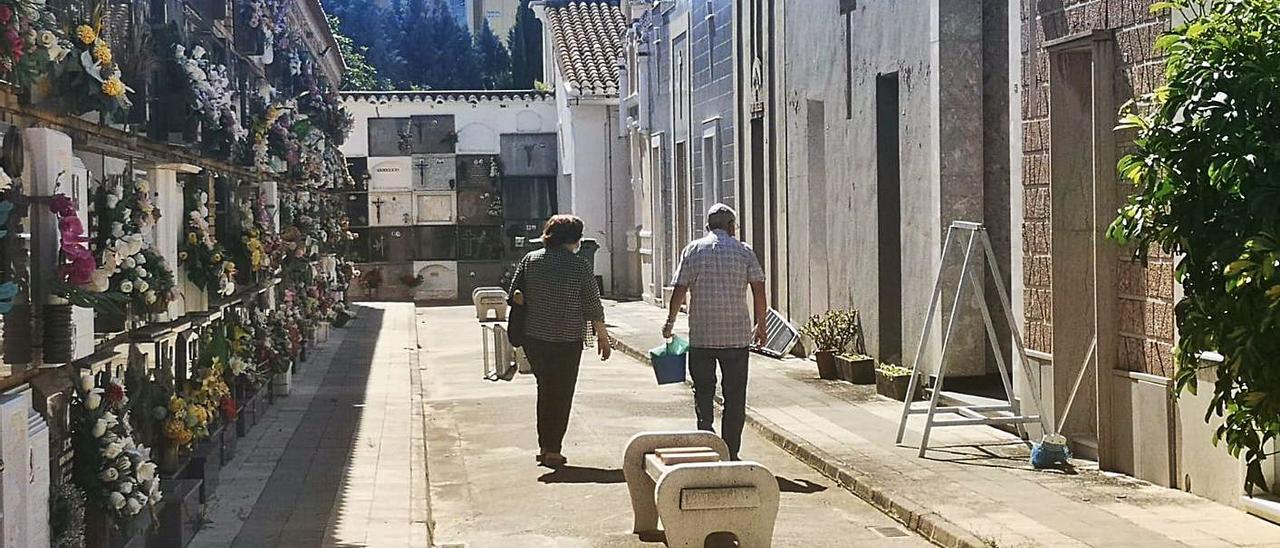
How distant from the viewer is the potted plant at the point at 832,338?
63.8 ft

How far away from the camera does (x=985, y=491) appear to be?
11.2 meters

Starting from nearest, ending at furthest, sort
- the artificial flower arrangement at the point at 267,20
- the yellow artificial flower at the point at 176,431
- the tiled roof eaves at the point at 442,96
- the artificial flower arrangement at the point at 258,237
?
the yellow artificial flower at the point at 176,431
the artificial flower arrangement at the point at 258,237
the artificial flower arrangement at the point at 267,20
the tiled roof eaves at the point at 442,96

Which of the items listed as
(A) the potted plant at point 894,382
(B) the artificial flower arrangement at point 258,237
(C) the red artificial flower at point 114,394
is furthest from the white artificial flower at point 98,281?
(A) the potted plant at point 894,382

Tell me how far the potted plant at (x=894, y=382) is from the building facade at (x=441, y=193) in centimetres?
3116

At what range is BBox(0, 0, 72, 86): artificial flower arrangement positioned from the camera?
668 cm

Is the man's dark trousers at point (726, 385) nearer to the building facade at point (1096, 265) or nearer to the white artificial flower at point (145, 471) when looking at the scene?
the building facade at point (1096, 265)

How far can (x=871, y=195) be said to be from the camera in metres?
18.6

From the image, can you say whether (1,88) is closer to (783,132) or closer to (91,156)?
(91,156)

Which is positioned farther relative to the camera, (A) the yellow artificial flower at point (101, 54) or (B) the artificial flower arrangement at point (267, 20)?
(B) the artificial flower arrangement at point (267, 20)

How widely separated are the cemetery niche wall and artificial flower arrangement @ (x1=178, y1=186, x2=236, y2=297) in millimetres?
21

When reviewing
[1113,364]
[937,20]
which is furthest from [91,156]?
[937,20]

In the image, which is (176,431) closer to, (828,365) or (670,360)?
(670,360)

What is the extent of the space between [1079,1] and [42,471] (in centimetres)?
762

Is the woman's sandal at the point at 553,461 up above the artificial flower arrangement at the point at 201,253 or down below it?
below
